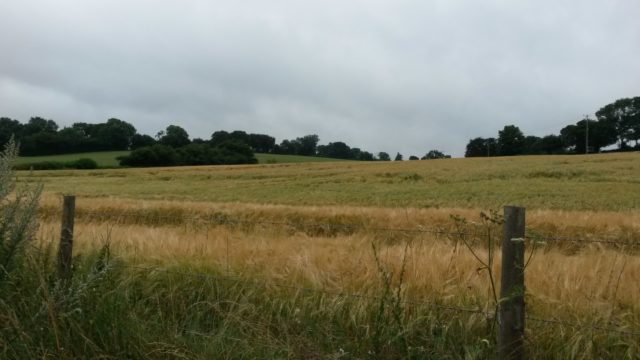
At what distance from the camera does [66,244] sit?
4.50 m

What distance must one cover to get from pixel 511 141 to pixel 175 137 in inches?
2767

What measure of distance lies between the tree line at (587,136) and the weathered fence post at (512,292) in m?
106

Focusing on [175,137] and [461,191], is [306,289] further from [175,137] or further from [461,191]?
[175,137]

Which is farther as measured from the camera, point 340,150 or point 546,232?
point 340,150

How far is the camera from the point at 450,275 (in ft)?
12.9

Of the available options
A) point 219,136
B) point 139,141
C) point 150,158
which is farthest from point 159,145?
point 219,136

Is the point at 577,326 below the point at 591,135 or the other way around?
below

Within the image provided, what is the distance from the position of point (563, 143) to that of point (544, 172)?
8054 centimetres

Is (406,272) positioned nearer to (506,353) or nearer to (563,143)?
(506,353)

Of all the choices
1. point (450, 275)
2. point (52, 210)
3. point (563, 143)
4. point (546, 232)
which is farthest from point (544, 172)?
point (563, 143)

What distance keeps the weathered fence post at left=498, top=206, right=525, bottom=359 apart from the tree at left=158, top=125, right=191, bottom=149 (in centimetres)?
10805

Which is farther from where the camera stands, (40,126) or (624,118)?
(624,118)

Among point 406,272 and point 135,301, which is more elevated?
point 406,272

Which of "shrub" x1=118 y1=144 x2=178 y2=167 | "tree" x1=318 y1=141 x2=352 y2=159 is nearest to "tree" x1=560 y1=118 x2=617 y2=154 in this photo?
"tree" x1=318 y1=141 x2=352 y2=159
